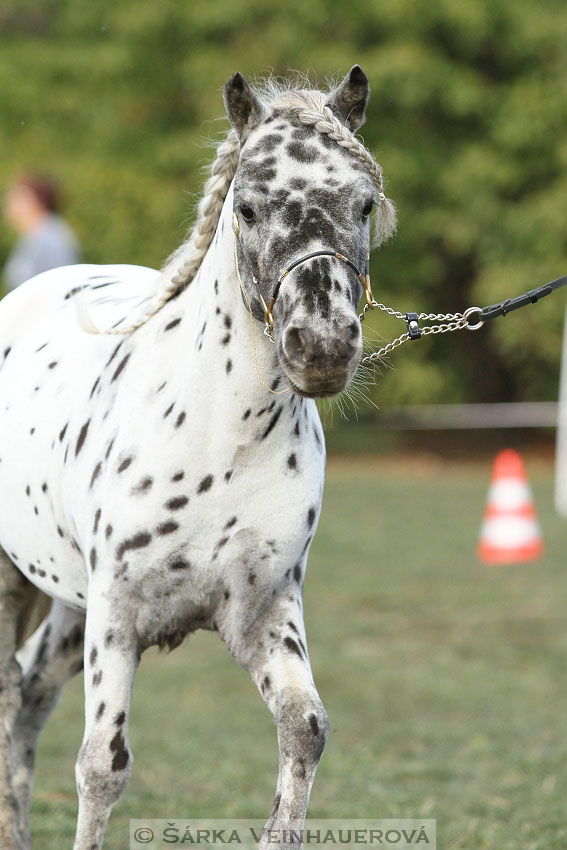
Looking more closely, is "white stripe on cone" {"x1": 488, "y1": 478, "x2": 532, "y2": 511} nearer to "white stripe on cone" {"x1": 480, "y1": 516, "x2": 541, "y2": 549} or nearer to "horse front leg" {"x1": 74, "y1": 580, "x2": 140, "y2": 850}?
"white stripe on cone" {"x1": 480, "y1": 516, "x2": 541, "y2": 549}

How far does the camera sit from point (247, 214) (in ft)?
9.78

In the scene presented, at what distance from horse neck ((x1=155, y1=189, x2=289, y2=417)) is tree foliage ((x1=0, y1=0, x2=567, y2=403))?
1892 centimetres

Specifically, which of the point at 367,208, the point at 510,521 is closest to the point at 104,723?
the point at 367,208

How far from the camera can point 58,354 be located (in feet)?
12.7

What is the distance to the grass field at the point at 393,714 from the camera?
5051 millimetres

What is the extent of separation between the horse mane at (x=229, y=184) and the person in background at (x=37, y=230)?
13.3 ft

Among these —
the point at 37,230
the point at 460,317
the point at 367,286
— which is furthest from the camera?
the point at 37,230

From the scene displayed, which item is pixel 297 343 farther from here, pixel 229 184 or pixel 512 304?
pixel 512 304

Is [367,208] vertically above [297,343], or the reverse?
[367,208]

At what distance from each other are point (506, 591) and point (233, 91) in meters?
8.05

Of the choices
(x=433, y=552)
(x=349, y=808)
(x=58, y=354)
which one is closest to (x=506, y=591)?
(x=433, y=552)

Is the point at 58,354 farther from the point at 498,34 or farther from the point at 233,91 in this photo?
the point at 498,34

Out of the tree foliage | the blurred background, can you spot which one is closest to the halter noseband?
the blurred background

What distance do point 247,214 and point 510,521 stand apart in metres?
8.73
